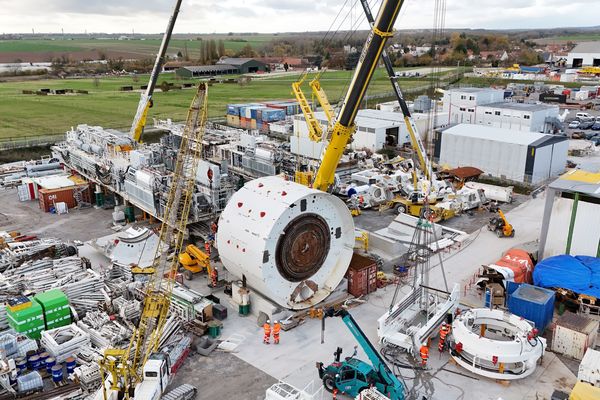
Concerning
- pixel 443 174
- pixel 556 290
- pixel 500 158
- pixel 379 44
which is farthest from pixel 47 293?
pixel 500 158

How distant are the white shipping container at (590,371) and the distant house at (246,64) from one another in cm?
13841

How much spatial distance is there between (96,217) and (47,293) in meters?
13.6

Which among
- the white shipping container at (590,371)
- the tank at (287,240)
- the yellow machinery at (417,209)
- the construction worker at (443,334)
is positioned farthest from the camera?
the yellow machinery at (417,209)

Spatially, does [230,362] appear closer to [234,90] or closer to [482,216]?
[482,216]

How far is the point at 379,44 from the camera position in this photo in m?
20.6

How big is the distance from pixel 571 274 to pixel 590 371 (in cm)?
622

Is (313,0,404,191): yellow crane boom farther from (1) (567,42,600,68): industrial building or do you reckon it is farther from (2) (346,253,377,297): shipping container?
(1) (567,42,600,68): industrial building

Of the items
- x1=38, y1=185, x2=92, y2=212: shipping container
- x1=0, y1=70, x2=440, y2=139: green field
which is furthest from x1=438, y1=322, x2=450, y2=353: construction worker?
x1=0, y1=70, x2=440, y2=139: green field

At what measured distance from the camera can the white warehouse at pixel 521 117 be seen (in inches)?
1983

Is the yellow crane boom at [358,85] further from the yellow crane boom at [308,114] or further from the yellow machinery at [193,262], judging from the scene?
the yellow crane boom at [308,114]

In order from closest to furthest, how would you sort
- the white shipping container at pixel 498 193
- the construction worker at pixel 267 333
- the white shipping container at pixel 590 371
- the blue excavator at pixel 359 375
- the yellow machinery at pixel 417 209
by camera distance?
the blue excavator at pixel 359 375
the white shipping container at pixel 590 371
the construction worker at pixel 267 333
the yellow machinery at pixel 417 209
the white shipping container at pixel 498 193

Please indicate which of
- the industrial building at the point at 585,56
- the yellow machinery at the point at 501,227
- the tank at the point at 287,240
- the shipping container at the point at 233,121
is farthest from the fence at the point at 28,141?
the industrial building at the point at 585,56

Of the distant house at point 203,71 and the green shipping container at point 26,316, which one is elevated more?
the distant house at point 203,71

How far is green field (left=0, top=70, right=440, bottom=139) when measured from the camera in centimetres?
6973
